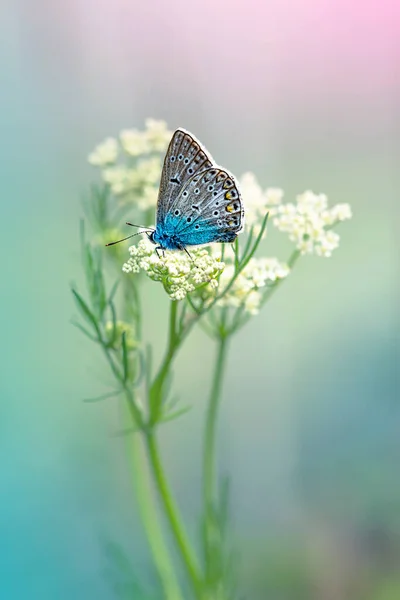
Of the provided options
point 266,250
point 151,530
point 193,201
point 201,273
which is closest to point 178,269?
point 201,273

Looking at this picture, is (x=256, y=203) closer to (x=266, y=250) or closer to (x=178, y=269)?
(x=178, y=269)

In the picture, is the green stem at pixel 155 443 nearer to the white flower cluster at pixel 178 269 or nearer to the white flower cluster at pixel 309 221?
the white flower cluster at pixel 178 269

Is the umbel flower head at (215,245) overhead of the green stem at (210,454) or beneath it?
overhead

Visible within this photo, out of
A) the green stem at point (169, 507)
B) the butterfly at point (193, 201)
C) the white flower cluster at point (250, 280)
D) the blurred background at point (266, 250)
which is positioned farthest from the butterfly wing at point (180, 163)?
the blurred background at point (266, 250)

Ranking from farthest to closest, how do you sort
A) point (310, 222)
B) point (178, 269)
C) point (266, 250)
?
point (266, 250)
point (310, 222)
point (178, 269)

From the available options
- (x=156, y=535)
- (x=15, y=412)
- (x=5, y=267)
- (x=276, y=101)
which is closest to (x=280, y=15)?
(x=276, y=101)

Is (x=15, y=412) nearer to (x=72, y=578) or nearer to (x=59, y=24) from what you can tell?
(x=72, y=578)

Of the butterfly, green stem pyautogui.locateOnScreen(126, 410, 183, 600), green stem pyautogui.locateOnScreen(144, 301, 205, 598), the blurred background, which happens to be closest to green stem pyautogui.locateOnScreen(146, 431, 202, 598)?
green stem pyautogui.locateOnScreen(144, 301, 205, 598)
